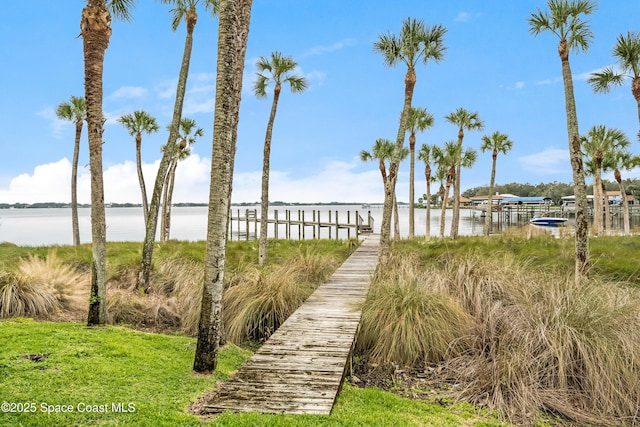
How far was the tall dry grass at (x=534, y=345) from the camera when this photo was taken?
4.55 m

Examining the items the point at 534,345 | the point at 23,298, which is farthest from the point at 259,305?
the point at 23,298

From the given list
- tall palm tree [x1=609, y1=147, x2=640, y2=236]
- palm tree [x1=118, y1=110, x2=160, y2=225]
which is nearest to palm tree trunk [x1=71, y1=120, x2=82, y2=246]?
palm tree [x1=118, y1=110, x2=160, y2=225]

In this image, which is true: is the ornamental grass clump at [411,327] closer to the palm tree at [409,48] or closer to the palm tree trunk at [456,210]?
the palm tree at [409,48]

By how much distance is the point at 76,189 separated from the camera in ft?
77.4

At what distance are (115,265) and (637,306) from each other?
513 inches

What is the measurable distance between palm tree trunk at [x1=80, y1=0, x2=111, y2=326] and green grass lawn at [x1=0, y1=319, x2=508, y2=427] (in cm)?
100

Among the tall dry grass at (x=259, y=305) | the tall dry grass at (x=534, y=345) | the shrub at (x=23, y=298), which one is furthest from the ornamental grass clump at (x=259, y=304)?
the shrub at (x=23, y=298)

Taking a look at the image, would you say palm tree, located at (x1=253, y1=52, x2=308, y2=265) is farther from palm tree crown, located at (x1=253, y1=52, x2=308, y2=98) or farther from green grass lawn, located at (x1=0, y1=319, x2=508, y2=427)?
green grass lawn, located at (x1=0, y1=319, x2=508, y2=427)

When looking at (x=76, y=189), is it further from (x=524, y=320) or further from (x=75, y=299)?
(x=524, y=320)

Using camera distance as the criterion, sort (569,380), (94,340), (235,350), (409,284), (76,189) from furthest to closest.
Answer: (76,189), (409,284), (235,350), (94,340), (569,380)

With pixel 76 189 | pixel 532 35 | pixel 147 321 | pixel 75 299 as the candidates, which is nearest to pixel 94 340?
pixel 147 321

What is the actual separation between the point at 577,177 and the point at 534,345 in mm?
7145

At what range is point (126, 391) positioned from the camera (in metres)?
3.76

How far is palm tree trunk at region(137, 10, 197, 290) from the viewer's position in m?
10.5
